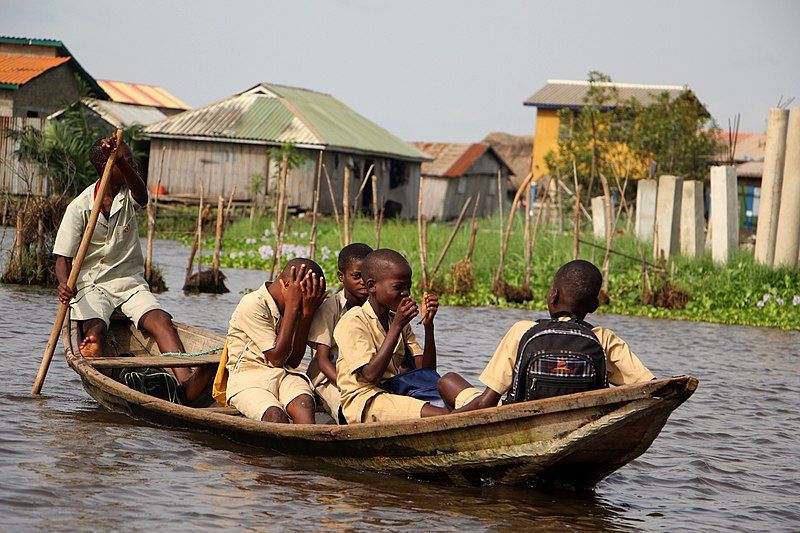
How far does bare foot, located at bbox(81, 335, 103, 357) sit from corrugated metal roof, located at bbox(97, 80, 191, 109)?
100 ft

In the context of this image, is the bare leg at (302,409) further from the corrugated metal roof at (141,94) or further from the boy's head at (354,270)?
the corrugated metal roof at (141,94)

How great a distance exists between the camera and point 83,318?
6938 millimetres

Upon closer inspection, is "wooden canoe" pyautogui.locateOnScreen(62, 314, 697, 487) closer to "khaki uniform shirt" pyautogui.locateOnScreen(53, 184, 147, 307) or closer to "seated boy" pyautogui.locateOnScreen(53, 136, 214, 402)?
"seated boy" pyautogui.locateOnScreen(53, 136, 214, 402)

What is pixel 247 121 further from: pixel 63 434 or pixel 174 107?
pixel 63 434

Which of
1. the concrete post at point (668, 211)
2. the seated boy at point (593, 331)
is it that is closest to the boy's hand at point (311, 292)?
the seated boy at point (593, 331)

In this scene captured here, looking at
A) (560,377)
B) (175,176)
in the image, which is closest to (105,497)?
(560,377)

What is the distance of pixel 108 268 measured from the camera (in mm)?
7035

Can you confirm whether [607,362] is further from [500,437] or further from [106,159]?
[106,159]

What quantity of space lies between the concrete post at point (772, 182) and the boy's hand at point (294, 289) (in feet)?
34.2

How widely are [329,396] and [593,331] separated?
1750 mm

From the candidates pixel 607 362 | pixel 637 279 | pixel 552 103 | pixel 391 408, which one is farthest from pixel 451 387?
pixel 552 103

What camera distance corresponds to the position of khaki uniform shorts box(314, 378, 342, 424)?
19.0 feet

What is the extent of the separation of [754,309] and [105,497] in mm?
10568

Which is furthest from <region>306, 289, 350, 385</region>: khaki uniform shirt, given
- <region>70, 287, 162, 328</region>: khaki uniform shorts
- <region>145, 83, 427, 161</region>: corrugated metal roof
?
<region>145, 83, 427, 161</region>: corrugated metal roof
